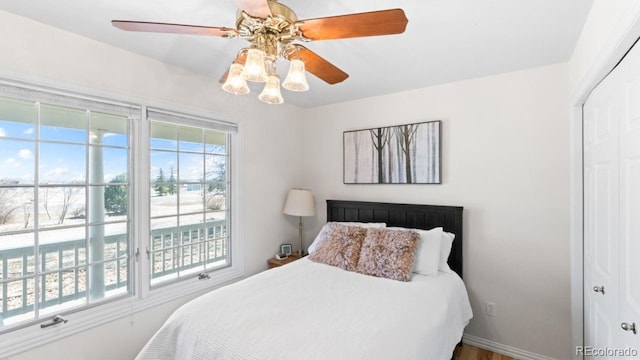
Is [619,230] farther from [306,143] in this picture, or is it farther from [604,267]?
[306,143]

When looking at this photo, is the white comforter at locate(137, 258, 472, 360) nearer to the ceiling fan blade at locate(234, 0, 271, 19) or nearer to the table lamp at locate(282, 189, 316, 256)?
the table lamp at locate(282, 189, 316, 256)

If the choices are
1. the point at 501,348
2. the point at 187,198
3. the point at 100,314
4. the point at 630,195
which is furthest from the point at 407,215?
the point at 100,314

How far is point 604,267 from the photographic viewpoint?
1558 mm

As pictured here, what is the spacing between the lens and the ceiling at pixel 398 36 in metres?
1.55

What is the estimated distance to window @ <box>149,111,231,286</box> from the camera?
239 centimetres

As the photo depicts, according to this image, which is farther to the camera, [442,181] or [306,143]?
[306,143]

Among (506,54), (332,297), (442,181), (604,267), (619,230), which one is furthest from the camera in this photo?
(442,181)

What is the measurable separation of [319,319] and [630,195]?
59.2 inches

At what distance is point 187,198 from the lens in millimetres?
2596

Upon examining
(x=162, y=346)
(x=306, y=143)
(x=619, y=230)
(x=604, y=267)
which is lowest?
(x=162, y=346)

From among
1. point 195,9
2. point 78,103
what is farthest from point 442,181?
point 78,103

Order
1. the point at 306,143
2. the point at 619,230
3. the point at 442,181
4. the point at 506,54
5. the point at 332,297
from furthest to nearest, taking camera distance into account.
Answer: the point at 306,143, the point at 442,181, the point at 506,54, the point at 332,297, the point at 619,230

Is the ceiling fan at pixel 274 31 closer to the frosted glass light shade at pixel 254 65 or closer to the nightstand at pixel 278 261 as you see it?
the frosted glass light shade at pixel 254 65

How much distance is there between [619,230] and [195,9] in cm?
236
